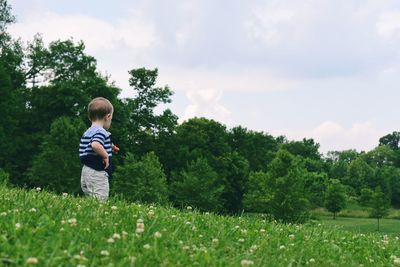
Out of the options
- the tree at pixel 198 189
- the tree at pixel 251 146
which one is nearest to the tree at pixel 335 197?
the tree at pixel 251 146

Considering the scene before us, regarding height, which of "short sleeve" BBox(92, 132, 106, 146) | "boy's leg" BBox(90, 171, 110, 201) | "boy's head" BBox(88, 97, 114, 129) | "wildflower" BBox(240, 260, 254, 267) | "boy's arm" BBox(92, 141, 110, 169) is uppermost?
"boy's head" BBox(88, 97, 114, 129)

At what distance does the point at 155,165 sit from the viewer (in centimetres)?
5516

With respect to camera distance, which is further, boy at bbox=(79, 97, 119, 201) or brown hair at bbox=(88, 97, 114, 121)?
brown hair at bbox=(88, 97, 114, 121)

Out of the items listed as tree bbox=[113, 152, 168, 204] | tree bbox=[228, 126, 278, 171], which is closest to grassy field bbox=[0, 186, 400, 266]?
tree bbox=[113, 152, 168, 204]

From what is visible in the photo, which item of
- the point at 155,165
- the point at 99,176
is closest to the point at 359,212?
the point at 155,165

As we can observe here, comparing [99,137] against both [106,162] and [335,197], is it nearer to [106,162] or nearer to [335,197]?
[106,162]

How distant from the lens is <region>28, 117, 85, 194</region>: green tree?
49.1 m

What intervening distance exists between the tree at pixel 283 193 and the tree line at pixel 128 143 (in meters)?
0.09

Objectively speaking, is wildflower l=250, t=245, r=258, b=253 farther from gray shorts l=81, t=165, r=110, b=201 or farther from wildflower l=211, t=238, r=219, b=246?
gray shorts l=81, t=165, r=110, b=201

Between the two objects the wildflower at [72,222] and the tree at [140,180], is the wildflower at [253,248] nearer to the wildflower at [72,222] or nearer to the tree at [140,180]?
the wildflower at [72,222]

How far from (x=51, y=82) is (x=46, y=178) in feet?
44.3

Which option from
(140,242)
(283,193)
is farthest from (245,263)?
(283,193)

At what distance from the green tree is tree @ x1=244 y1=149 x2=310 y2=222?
17.9 m

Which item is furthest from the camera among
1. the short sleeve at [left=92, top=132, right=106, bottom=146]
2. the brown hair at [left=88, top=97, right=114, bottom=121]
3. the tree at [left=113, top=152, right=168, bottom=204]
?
the tree at [left=113, top=152, right=168, bottom=204]
